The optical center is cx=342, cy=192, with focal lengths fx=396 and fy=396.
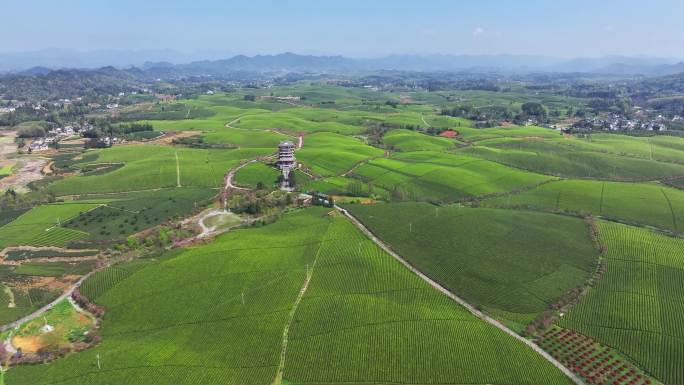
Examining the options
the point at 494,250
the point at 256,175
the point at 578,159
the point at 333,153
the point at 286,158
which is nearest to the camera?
the point at 494,250

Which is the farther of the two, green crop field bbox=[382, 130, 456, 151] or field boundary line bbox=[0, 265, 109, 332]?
green crop field bbox=[382, 130, 456, 151]

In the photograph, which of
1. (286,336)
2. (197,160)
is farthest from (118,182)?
(286,336)

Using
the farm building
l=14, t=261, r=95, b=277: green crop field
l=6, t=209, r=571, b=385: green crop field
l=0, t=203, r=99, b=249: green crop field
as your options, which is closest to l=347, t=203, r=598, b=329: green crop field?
l=6, t=209, r=571, b=385: green crop field

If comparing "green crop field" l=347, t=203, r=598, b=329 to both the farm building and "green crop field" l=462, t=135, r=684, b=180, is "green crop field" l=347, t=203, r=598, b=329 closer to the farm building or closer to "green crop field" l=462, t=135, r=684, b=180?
the farm building

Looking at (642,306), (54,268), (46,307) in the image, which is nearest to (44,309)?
(46,307)

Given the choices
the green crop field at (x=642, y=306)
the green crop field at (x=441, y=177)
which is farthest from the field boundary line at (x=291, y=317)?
the green crop field at (x=441, y=177)

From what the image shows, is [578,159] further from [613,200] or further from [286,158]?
[286,158]
